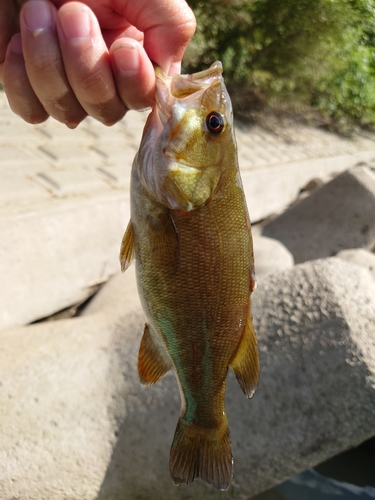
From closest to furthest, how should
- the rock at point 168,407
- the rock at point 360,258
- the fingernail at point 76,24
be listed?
the fingernail at point 76,24
the rock at point 168,407
the rock at point 360,258

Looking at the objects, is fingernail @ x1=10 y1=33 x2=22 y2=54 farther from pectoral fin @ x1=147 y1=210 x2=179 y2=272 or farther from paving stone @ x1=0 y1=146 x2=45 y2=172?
paving stone @ x1=0 y1=146 x2=45 y2=172

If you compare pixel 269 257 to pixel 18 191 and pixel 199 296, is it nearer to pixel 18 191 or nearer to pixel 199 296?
pixel 18 191

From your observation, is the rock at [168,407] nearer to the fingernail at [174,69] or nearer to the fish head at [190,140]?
the fish head at [190,140]

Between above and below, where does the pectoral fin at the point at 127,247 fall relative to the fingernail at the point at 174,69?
below

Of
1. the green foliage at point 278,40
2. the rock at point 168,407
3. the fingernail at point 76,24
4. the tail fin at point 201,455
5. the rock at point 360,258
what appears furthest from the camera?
the green foliage at point 278,40

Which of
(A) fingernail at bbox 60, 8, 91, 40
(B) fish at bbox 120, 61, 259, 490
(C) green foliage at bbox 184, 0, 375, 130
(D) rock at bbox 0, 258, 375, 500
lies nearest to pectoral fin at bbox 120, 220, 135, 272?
(B) fish at bbox 120, 61, 259, 490

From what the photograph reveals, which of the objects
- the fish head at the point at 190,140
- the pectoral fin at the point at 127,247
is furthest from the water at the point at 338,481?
the fish head at the point at 190,140

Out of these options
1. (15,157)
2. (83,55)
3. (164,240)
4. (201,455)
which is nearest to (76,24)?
(83,55)
